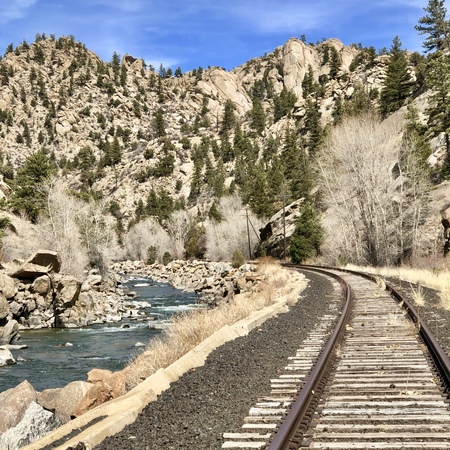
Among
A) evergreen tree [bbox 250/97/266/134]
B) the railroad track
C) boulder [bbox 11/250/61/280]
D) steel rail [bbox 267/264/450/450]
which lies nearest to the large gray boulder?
boulder [bbox 11/250/61/280]

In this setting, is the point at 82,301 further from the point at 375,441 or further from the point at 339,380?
the point at 375,441

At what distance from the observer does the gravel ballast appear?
4.83 meters

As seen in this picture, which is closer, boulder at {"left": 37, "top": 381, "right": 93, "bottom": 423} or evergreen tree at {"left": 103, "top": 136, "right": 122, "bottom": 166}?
boulder at {"left": 37, "top": 381, "right": 93, "bottom": 423}

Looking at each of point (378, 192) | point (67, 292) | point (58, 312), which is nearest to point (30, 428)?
point (58, 312)

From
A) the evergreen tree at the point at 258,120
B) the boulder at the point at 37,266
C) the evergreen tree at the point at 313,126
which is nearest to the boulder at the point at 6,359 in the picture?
the boulder at the point at 37,266

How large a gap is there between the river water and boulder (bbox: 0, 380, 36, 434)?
159 inches

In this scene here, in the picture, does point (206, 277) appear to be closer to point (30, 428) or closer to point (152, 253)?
point (152, 253)

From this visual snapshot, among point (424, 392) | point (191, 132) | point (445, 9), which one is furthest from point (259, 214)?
point (191, 132)

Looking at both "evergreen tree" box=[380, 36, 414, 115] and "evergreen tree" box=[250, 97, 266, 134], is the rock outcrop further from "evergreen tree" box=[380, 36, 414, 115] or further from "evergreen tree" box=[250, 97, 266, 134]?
"evergreen tree" box=[250, 97, 266, 134]

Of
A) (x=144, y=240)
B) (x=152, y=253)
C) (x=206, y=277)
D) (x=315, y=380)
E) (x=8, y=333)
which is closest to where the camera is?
(x=315, y=380)

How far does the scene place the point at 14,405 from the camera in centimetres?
930

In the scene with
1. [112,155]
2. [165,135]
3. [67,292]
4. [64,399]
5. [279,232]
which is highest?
[165,135]

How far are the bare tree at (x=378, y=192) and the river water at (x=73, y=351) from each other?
18302mm

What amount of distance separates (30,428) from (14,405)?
52.4 inches
